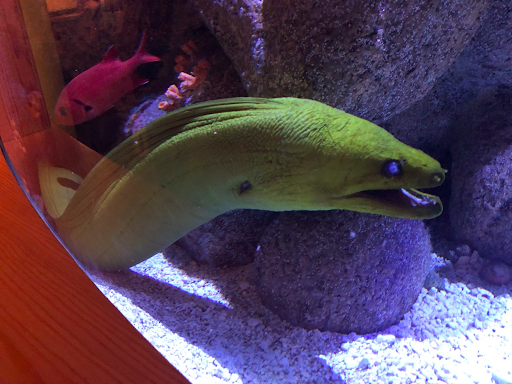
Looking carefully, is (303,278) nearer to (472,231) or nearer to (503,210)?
(472,231)

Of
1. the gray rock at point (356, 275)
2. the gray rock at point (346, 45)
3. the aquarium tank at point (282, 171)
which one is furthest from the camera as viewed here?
the gray rock at point (356, 275)

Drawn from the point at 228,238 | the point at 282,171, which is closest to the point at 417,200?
the point at 282,171

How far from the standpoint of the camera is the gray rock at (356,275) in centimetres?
136

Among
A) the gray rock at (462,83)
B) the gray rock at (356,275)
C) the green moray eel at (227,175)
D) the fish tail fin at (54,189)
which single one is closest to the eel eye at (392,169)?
the green moray eel at (227,175)

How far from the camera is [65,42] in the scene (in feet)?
2.30

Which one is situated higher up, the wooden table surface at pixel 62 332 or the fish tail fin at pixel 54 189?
the fish tail fin at pixel 54 189

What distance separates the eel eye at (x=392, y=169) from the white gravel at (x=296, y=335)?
0.62 meters

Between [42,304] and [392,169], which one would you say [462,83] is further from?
[42,304]

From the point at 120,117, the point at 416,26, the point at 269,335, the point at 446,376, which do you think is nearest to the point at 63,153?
the point at 120,117

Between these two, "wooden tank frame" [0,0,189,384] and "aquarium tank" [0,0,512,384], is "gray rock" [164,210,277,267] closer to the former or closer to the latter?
"aquarium tank" [0,0,512,384]

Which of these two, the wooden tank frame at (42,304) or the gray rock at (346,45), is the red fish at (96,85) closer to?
the wooden tank frame at (42,304)

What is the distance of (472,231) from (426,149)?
1.40 feet

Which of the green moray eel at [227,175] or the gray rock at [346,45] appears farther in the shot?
the gray rock at [346,45]

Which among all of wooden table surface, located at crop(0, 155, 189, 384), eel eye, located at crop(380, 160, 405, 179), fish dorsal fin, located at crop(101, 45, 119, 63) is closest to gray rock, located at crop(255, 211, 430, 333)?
eel eye, located at crop(380, 160, 405, 179)
